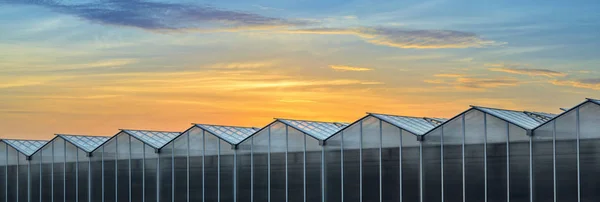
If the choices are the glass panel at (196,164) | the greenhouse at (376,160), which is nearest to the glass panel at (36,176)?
the glass panel at (196,164)

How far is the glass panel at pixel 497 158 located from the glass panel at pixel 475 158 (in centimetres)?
38

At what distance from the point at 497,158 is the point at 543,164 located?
95.9 inches

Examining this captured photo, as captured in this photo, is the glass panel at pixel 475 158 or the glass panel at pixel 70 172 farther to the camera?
the glass panel at pixel 70 172

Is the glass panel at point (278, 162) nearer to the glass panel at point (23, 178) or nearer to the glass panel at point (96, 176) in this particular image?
the glass panel at point (96, 176)

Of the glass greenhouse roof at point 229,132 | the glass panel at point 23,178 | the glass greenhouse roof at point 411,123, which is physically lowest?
the glass panel at point 23,178

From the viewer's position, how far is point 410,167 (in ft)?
156

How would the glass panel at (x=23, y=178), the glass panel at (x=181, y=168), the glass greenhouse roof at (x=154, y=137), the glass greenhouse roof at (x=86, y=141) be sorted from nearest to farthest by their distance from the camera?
the glass panel at (x=181, y=168) < the glass greenhouse roof at (x=154, y=137) < the glass greenhouse roof at (x=86, y=141) < the glass panel at (x=23, y=178)

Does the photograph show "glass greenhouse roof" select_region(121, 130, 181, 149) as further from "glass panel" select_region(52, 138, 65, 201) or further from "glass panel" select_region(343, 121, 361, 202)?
"glass panel" select_region(343, 121, 361, 202)

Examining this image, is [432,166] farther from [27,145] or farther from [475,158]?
[27,145]

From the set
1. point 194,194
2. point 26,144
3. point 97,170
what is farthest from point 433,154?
point 26,144

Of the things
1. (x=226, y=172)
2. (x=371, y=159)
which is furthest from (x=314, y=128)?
(x=226, y=172)

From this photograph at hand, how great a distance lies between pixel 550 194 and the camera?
1674 inches

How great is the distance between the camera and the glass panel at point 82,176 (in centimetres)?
6406

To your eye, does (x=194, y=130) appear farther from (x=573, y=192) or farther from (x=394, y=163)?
(x=573, y=192)
